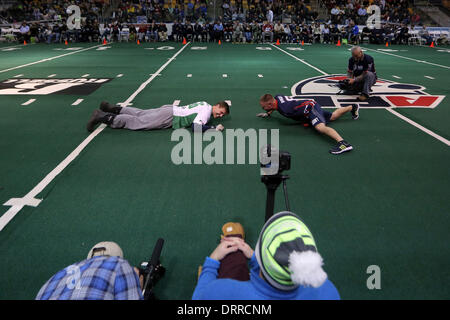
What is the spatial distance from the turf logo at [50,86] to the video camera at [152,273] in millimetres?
7019

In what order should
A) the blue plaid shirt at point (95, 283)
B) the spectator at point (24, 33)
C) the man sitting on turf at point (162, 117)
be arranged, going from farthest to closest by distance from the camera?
the spectator at point (24, 33), the man sitting on turf at point (162, 117), the blue plaid shirt at point (95, 283)

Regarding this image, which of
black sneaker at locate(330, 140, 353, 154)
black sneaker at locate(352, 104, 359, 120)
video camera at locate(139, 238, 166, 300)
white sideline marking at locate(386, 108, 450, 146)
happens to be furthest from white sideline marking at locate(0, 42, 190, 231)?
white sideline marking at locate(386, 108, 450, 146)

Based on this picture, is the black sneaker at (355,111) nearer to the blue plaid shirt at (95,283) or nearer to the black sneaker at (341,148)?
the black sneaker at (341,148)

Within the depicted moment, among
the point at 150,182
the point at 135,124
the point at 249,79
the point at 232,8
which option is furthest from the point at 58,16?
the point at 150,182

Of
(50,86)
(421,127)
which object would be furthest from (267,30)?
(421,127)

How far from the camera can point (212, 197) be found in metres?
3.92

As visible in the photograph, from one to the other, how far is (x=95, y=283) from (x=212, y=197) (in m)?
2.08

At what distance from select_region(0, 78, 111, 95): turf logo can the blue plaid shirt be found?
7411mm

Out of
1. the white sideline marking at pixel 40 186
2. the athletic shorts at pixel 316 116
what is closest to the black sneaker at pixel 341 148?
the athletic shorts at pixel 316 116

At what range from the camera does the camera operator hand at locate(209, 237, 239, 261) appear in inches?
97.0

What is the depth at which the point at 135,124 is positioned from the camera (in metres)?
5.93

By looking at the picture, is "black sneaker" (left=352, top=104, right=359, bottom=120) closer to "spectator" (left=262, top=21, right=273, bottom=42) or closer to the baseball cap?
the baseball cap

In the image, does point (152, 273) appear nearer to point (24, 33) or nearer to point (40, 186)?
point (40, 186)

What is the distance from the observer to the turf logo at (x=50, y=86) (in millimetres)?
8633
